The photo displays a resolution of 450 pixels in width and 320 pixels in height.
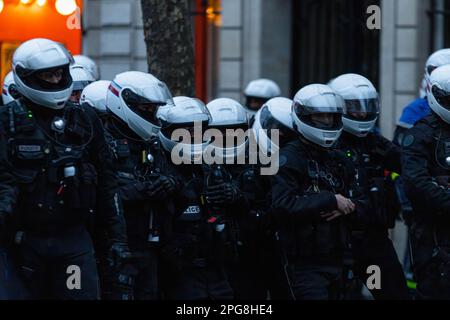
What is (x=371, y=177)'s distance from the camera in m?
8.37

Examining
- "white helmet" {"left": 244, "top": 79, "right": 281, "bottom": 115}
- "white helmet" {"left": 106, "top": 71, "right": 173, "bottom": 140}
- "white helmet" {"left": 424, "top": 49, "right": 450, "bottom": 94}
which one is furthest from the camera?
"white helmet" {"left": 244, "top": 79, "right": 281, "bottom": 115}

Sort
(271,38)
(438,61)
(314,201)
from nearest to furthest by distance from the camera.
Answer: (314,201), (438,61), (271,38)

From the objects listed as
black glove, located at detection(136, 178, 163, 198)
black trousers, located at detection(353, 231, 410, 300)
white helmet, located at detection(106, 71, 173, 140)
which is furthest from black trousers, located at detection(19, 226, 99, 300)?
black trousers, located at detection(353, 231, 410, 300)

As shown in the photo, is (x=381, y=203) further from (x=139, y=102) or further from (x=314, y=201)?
(x=139, y=102)

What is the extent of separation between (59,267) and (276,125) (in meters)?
2.22

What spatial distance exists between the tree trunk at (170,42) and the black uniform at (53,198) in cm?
339

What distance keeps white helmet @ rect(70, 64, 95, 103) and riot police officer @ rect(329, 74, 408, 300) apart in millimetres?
1841

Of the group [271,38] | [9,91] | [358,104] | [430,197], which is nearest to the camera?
[430,197]

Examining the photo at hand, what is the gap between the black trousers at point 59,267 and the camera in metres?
6.76

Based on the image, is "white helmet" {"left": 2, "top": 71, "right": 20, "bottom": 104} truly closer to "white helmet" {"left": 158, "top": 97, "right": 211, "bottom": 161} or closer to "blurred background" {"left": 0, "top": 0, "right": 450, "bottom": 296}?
"white helmet" {"left": 158, "top": 97, "right": 211, "bottom": 161}

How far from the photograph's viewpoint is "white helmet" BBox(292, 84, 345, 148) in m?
7.76

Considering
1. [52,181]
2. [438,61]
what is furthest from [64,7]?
[52,181]

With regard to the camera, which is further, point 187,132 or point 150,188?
point 187,132
